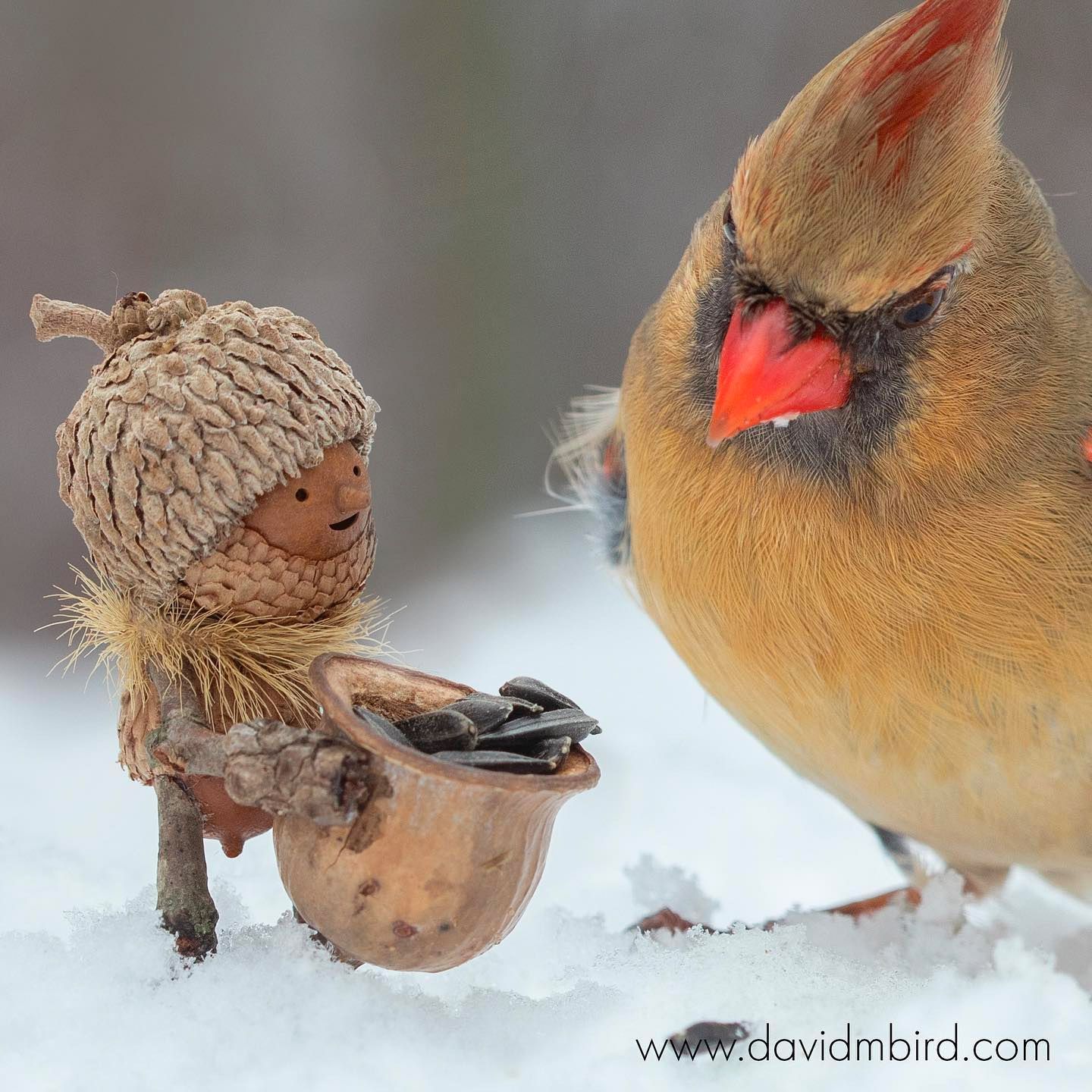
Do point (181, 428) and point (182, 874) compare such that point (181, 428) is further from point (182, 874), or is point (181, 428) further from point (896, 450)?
point (896, 450)

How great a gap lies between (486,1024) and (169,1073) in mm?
217

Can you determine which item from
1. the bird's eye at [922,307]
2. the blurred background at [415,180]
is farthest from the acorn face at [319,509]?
the blurred background at [415,180]

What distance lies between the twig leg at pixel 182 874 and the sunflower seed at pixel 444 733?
7.0 inches

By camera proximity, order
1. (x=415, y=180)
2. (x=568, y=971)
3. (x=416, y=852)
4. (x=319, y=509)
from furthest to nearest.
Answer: (x=415, y=180) < (x=568, y=971) < (x=319, y=509) < (x=416, y=852)

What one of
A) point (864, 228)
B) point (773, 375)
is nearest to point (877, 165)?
point (864, 228)

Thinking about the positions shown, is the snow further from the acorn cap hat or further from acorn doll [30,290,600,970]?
the acorn cap hat

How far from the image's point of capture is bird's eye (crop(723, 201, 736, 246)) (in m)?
0.88

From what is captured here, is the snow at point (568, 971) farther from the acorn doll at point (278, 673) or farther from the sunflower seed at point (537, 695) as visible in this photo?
the sunflower seed at point (537, 695)

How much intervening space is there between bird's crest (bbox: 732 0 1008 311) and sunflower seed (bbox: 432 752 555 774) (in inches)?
14.5

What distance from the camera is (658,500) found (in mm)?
1038

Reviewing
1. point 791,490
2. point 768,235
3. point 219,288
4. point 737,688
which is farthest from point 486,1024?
point 219,288

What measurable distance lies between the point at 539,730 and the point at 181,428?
1.05 ft

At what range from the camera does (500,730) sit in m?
0.86

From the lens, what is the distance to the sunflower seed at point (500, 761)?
0.78 metres
